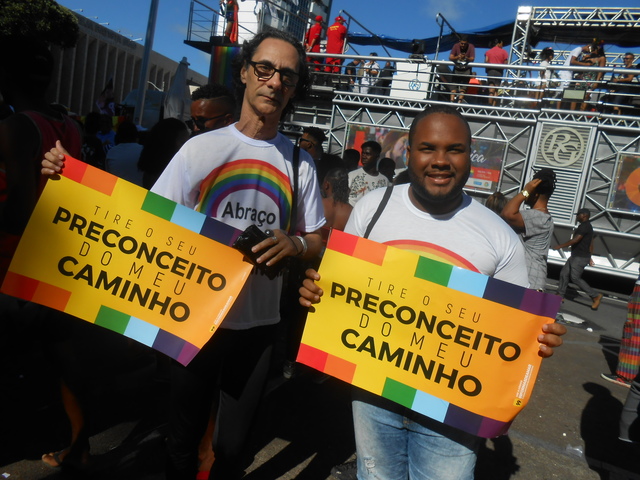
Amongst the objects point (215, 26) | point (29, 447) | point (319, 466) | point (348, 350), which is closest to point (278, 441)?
point (319, 466)

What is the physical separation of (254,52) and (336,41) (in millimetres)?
12517

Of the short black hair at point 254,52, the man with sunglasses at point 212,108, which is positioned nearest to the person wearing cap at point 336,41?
the man with sunglasses at point 212,108

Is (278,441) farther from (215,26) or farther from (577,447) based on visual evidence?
(215,26)

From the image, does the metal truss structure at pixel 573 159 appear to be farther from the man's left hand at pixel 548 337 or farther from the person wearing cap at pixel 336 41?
the man's left hand at pixel 548 337

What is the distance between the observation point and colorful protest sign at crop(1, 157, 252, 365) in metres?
1.93

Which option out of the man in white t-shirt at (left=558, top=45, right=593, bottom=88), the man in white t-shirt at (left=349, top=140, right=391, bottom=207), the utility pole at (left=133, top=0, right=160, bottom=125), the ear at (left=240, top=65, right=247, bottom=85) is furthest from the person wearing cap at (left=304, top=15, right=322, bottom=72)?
the ear at (left=240, top=65, right=247, bottom=85)

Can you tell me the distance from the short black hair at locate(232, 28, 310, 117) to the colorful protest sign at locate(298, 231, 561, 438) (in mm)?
801

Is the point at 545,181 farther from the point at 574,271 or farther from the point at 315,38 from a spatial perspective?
the point at 315,38

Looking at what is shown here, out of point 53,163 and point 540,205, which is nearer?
point 53,163

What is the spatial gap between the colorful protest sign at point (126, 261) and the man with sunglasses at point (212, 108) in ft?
5.47

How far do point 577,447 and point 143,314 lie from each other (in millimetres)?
3384

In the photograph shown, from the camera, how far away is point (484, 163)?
454 inches

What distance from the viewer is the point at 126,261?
196cm

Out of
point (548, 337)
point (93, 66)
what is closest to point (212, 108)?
point (548, 337)
